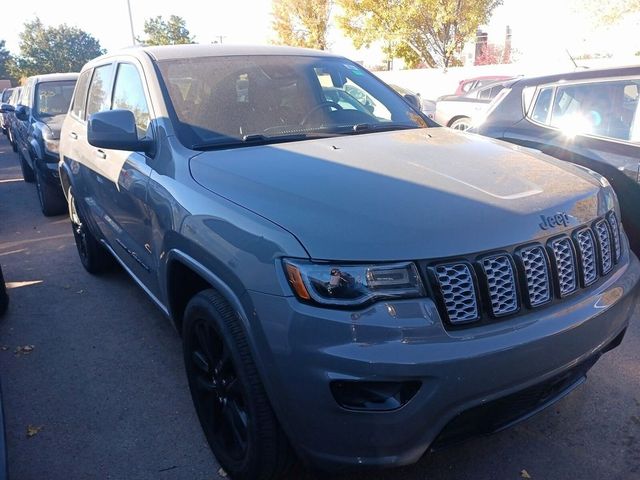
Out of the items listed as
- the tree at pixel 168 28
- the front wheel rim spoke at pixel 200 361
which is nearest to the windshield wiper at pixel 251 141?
the front wheel rim spoke at pixel 200 361

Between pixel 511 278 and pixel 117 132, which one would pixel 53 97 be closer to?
pixel 117 132

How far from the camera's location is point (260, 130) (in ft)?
9.85

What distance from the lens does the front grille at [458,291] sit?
1863 millimetres

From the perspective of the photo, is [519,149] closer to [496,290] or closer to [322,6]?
[496,290]

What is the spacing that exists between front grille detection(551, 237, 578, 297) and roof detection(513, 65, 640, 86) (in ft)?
9.34

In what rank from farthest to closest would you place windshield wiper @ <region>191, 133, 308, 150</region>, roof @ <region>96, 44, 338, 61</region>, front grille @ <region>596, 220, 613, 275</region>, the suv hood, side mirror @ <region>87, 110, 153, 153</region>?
roof @ <region>96, 44, 338, 61</region>
side mirror @ <region>87, 110, 153, 153</region>
windshield wiper @ <region>191, 133, 308, 150</region>
front grille @ <region>596, 220, 613, 275</region>
the suv hood

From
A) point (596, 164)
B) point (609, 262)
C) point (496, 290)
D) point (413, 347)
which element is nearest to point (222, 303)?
point (413, 347)

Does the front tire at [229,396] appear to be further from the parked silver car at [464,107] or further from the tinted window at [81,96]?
the parked silver car at [464,107]

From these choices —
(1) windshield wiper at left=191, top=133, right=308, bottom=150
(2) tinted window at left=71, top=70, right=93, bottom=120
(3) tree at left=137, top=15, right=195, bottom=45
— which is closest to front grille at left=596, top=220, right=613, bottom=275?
(1) windshield wiper at left=191, top=133, right=308, bottom=150

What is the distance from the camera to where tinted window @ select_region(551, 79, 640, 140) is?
4.22 meters

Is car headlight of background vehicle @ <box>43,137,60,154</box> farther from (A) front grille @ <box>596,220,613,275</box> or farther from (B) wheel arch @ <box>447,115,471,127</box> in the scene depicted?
(B) wheel arch @ <box>447,115,471,127</box>

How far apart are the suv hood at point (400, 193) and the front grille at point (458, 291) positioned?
6cm

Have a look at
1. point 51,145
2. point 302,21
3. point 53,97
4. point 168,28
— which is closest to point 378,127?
point 51,145

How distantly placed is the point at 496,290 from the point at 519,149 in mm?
1301
